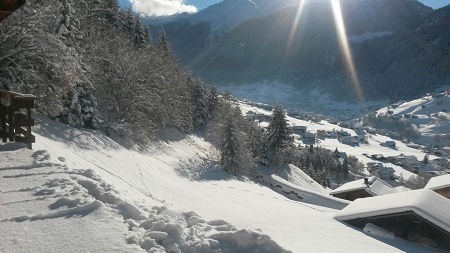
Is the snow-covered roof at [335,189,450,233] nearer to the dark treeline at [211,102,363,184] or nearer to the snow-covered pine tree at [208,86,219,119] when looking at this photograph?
the dark treeline at [211,102,363,184]

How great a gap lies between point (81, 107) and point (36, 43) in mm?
8082

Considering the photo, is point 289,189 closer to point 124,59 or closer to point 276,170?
point 276,170

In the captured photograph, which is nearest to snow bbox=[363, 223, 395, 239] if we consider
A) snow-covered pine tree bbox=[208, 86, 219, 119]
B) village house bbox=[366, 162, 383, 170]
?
snow-covered pine tree bbox=[208, 86, 219, 119]

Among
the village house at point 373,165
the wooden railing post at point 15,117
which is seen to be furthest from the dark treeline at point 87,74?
the village house at point 373,165

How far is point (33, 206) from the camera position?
245 inches

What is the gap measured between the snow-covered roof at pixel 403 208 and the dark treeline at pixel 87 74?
15425 mm

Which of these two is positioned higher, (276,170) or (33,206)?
(33,206)

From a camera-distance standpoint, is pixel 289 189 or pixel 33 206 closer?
pixel 33 206

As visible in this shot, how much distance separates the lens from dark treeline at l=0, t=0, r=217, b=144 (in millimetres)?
15578

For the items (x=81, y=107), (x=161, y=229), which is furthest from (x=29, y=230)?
(x=81, y=107)

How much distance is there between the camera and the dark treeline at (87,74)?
15578 mm

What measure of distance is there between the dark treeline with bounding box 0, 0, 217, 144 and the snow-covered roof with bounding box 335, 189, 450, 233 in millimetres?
15425

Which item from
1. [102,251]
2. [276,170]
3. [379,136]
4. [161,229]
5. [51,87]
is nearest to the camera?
[102,251]

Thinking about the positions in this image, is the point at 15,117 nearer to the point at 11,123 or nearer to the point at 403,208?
the point at 11,123
